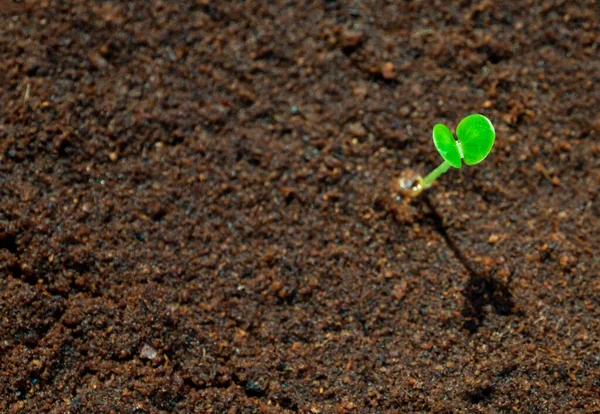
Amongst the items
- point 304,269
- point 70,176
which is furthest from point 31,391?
point 304,269

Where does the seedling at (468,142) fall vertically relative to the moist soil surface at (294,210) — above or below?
above

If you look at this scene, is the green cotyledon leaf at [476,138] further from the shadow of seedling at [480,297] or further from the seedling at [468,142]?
the shadow of seedling at [480,297]

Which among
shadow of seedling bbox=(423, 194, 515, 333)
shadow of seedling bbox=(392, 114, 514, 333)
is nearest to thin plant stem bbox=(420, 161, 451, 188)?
shadow of seedling bbox=(392, 114, 514, 333)

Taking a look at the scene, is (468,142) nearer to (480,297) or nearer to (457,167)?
(457,167)

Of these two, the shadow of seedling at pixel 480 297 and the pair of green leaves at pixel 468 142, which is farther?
the shadow of seedling at pixel 480 297

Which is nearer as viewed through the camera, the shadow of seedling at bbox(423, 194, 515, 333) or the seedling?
the seedling

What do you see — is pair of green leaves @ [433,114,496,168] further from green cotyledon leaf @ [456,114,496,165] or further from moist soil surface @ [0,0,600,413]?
moist soil surface @ [0,0,600,413]

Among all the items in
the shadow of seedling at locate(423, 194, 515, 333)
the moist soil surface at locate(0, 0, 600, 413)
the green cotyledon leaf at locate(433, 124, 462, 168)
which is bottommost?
the shadow of seedling at locate(423, 194, 515, 333)

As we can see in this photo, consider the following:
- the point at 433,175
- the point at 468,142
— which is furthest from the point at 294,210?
the point at 468,142

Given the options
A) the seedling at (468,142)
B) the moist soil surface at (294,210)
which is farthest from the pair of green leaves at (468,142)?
the moist soil surface at (294,210)
